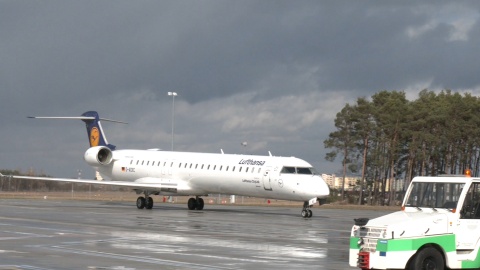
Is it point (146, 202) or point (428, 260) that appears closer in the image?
point (428, 260)

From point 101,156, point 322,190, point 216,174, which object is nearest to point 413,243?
point 322,190

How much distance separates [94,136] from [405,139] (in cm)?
4271

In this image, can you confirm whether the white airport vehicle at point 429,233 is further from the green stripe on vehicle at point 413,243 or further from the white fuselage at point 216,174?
the white fuselage at point 216,174

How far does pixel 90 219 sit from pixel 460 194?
2073 cm

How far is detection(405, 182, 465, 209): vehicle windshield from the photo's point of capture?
15344mm

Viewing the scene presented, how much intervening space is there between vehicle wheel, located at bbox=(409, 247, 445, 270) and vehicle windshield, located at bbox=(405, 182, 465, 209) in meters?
1.13

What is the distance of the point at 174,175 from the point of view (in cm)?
4750

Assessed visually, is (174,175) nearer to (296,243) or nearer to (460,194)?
(296,243)

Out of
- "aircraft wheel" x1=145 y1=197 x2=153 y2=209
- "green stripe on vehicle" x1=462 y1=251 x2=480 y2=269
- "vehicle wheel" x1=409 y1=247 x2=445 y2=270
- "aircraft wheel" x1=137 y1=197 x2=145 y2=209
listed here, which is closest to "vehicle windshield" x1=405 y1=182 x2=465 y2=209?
"green stripe on vehicle" x1=462 y1=251 x2=480 y2=269

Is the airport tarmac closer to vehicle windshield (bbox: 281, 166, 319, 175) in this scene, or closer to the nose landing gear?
the nose landing gear

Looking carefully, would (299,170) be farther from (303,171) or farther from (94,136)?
(94,136)

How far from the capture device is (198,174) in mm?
45750

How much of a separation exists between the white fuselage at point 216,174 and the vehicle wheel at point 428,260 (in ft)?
78.5

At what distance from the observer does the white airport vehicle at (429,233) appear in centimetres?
1420
